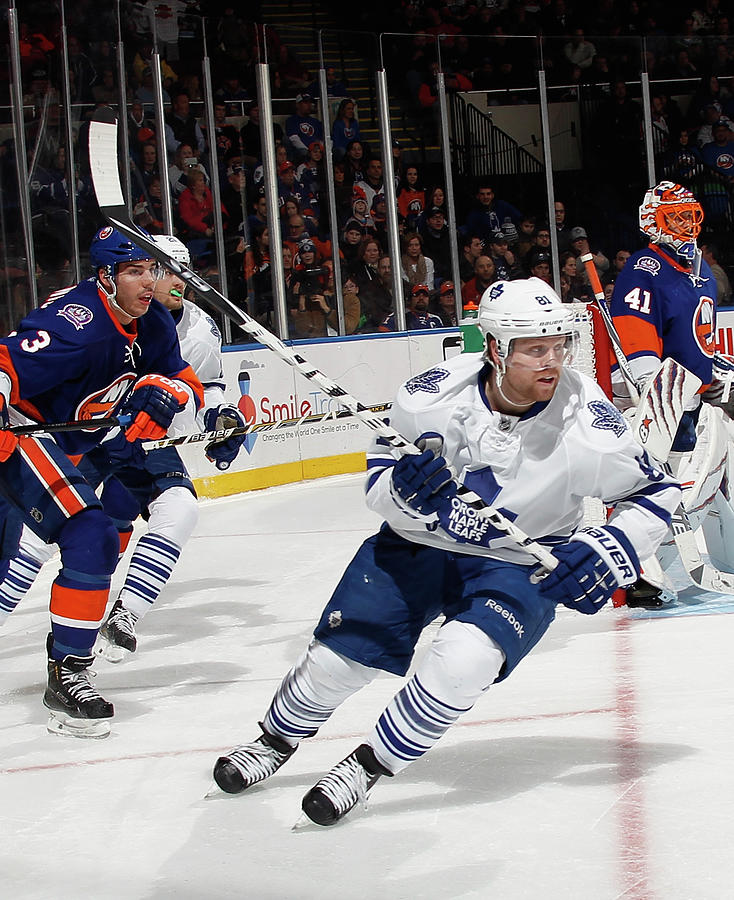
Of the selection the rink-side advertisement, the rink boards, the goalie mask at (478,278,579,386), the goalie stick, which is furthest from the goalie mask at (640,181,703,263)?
the rink boards

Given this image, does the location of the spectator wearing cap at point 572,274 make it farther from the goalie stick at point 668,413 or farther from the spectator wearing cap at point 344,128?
the goalie stick at point 668,413

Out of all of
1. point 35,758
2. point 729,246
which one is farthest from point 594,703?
point 729,246

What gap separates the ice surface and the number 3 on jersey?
2.86 feet

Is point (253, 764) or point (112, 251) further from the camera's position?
point (112, 251)

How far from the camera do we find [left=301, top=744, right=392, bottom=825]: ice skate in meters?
2.16

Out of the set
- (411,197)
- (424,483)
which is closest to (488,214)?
(411,197)

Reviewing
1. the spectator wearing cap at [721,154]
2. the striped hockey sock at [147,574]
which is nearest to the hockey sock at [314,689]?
the striped hockey sock at [147,574]

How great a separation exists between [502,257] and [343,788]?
6866 mm

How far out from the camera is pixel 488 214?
8.81 metres

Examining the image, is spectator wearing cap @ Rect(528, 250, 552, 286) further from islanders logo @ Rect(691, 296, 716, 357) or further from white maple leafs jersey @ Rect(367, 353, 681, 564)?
white maple leafs jersey @ Rect(367, 353, 681, 564)

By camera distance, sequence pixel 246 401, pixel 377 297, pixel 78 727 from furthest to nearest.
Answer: pixel 377 297 → pixel 246 401 → pixel 78 727

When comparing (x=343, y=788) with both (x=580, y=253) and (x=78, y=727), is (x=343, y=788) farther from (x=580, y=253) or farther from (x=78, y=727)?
(x=580, y=253)

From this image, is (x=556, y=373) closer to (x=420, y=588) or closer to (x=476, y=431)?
(x=476, y=431)

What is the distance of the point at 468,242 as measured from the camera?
28.3 ft
